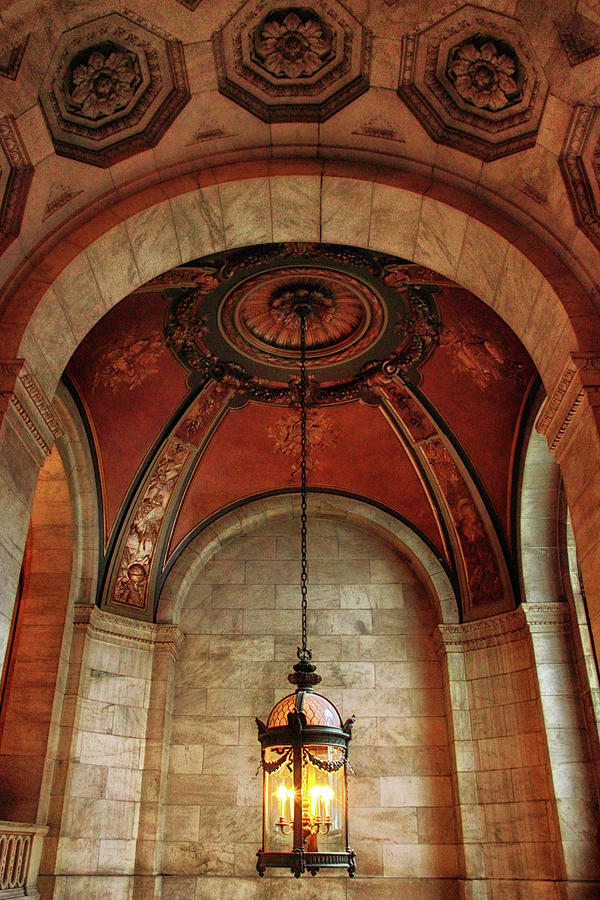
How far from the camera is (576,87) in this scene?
4906 millimetres

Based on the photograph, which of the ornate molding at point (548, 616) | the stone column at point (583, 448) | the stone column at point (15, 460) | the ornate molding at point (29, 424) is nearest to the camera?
the stone column at point (583, 448)

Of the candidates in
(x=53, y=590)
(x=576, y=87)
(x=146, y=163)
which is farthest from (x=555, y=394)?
(x=53, y=590)

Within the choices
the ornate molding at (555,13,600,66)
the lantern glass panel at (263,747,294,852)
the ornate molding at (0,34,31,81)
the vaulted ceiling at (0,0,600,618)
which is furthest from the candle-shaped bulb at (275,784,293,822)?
the ornate molding at (555,13,600,66)

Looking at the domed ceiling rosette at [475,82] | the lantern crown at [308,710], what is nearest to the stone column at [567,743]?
the lantern crown at [308,710]

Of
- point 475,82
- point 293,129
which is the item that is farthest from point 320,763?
point 475,82

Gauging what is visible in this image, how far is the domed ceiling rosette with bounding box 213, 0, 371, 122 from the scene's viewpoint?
16.5 ft

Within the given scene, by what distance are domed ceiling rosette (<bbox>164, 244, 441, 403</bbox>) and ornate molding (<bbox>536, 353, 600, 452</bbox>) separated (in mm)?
3026

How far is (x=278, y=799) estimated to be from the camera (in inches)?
227

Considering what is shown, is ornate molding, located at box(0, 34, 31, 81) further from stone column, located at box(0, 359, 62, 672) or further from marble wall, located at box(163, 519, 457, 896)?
marble wall, located at box(163, 519, 457, 896)

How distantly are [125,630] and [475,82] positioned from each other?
24.3ft

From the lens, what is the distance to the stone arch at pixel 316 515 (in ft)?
33.8

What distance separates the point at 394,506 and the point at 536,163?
20.1 ft

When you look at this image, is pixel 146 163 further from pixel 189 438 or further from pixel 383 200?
pixel 189 438

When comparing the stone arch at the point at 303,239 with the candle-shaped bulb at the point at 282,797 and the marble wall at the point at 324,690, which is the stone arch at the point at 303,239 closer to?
the candle-shaped bulb at the point at 282,797
